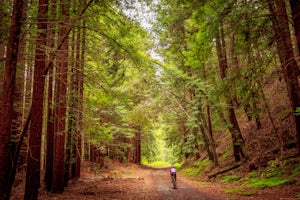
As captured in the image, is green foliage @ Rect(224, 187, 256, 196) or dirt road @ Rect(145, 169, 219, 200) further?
dirt road @ Rect(145, 169, 219, 200)

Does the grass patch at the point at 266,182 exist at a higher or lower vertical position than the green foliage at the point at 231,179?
higher

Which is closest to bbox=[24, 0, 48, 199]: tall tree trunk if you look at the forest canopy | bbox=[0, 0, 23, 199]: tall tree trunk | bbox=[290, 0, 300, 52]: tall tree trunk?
the forest canopy

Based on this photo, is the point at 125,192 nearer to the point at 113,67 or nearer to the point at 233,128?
the point at 113,67

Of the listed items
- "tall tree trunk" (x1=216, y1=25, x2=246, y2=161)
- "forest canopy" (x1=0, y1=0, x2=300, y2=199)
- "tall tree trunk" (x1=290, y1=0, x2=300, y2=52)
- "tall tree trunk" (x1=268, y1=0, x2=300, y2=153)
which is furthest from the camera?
"tall tree trunk" (x1=216, y1=25, x2=246, y2=161)

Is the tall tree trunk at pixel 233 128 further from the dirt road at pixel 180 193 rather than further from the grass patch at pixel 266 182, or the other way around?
the dirt road at pixel 180 193

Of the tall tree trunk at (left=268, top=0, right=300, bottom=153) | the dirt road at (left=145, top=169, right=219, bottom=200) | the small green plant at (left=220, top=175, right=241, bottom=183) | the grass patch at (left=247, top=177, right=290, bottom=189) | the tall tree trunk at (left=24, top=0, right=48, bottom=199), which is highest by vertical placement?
the tall tree trunk at (left=268, top=0, right=300, bottom=153)

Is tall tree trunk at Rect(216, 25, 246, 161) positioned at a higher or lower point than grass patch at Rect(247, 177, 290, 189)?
higher

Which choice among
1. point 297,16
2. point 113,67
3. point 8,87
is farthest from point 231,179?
point 8,87

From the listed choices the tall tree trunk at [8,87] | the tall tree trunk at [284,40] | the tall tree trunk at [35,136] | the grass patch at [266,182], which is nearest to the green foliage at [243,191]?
the grass patch at [266,182]

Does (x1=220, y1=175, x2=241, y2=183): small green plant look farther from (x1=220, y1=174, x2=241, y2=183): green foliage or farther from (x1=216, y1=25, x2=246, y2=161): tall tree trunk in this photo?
(x1=216, y1=25, x2=246, y2=161): tall tree trunk

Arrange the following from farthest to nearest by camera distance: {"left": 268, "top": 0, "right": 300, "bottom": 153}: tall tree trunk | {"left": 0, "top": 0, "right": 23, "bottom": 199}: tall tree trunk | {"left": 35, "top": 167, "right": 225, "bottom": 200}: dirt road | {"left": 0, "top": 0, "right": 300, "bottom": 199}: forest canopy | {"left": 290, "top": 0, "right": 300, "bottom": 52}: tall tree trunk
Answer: {"left": 35, "top": 167, "right": 225, "bottom": 200}: dirt road < {"left": 268, "top": 0, "right": 300, "bottom": 153}: tall tree trunk < {"left": 290, "top": 0, "right": 300, "bottom": 52}: tall tree trunk < {"left": 0, "top": 0, "right": 300, "bottom": 199}: forest canopy < {"left": 0, "top": 0, "right": 23, "bottom": 199}: tall tree trunk

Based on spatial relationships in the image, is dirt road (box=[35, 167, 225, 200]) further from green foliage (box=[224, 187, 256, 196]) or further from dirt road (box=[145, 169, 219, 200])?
green foliage (box=[224, 187, 256, 196])

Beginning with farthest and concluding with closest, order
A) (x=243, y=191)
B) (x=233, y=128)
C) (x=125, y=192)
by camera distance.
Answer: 1. (x=233, y=128)
2. (x=125, y=192)
3. (x=243, y=191)

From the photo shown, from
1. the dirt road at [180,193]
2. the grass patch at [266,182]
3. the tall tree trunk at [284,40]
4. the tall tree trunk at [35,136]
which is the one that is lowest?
the dirt road at [180,193]
